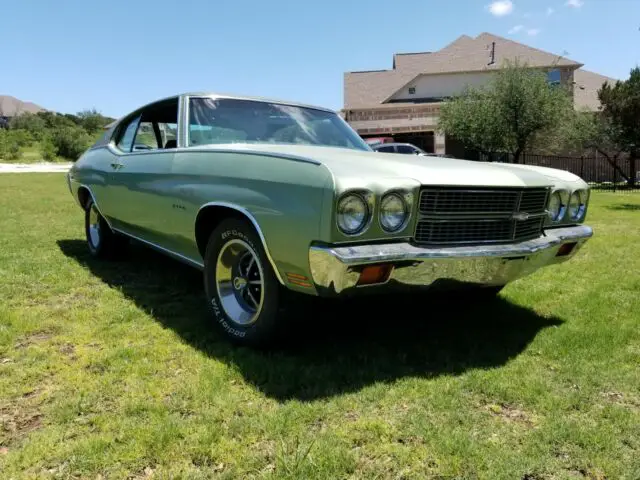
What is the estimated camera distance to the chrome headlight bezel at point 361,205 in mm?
2609

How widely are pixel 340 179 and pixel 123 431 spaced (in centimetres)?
150

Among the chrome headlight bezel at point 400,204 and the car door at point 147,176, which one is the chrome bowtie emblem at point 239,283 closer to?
the car door at point 147,176

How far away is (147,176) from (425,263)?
8.15 feet

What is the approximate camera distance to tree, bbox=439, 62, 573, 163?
72.2 feet

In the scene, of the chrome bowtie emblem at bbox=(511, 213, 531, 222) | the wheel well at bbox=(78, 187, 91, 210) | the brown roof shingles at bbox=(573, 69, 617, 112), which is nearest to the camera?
the chrome bowtie emblem at bbox=(511, 213, 531, 222)

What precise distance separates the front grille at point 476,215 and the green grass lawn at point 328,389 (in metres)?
0.74

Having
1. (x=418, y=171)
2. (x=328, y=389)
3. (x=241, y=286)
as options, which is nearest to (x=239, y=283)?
(x=241, y=286)

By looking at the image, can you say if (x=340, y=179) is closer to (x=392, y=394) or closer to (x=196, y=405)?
(x=392, y=394)

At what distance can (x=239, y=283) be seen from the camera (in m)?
3.42

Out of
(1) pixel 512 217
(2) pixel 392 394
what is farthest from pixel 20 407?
(1) pixel 512 217

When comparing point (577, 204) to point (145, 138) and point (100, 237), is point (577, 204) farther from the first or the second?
point (100, 237)

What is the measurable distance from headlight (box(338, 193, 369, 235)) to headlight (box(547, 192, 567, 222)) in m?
1.60

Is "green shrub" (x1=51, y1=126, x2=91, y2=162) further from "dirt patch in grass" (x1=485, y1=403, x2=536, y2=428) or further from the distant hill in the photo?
the distant hill

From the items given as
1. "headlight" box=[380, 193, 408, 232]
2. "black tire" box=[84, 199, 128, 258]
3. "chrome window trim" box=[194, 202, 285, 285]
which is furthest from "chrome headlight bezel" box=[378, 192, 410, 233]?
"black tire" box=[84, 199, 128, 258]
